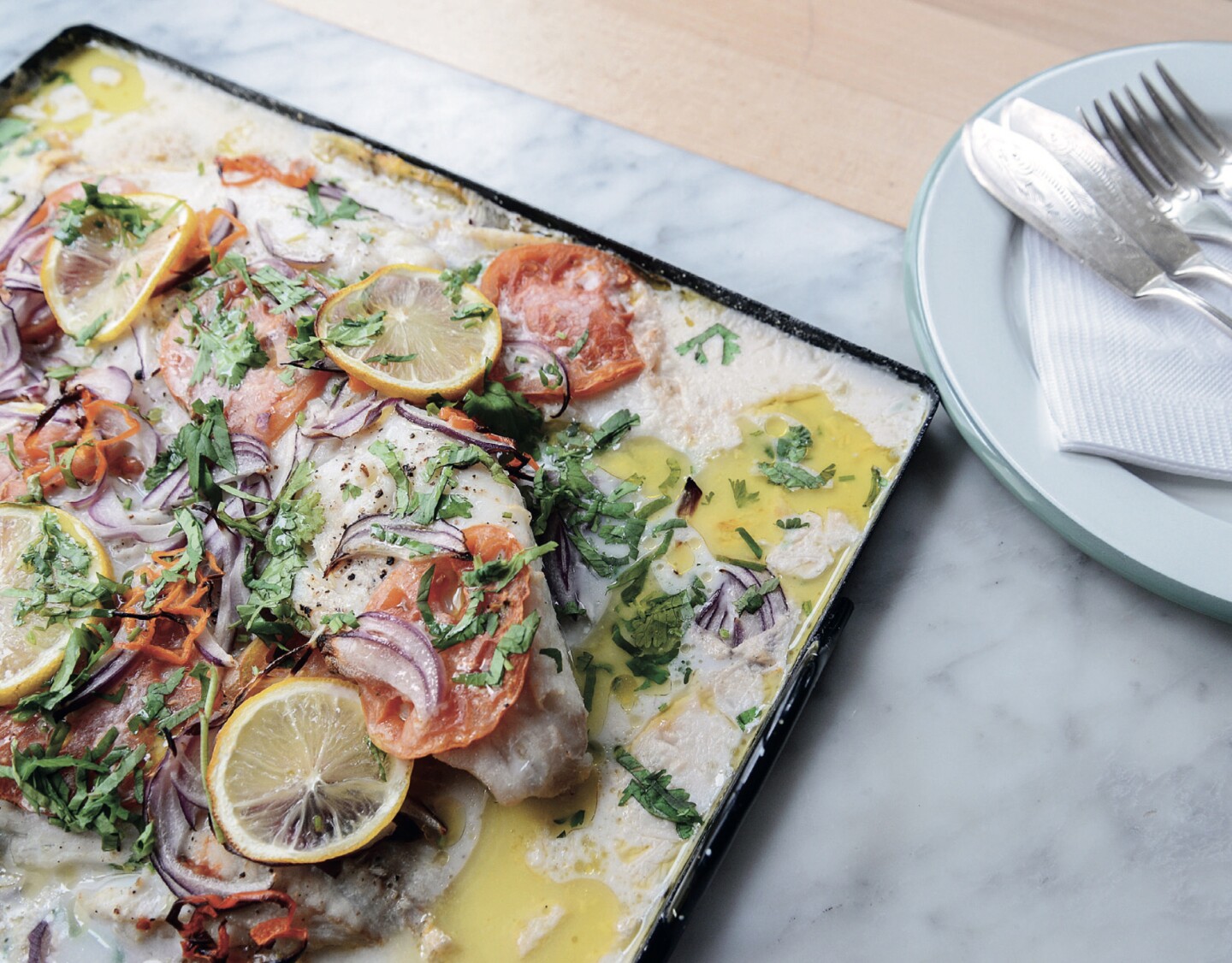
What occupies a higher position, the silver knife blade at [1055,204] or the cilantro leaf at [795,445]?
the silver knife blade at [1055,204]

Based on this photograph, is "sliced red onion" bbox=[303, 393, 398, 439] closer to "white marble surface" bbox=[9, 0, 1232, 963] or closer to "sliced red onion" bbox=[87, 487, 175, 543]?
"sliced red onion" bbox=[87, 487, 175, 543]

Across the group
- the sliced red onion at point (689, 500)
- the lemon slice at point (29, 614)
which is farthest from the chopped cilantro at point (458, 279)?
the lemon slice at point (29, 614)

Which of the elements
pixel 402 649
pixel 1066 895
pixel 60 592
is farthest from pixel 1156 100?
pixel 60 592

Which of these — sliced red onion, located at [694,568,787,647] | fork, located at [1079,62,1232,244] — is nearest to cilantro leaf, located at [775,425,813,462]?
sliced red onion, located at [694,568,787,647]

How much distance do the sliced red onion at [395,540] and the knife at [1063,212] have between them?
4.60 ft

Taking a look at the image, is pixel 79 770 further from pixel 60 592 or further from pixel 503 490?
pixel 503 490

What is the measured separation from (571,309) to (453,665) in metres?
0.87

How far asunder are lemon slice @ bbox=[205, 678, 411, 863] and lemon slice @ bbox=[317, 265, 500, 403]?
0.60 meters

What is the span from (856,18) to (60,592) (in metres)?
2.53

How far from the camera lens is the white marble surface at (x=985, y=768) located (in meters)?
1.72

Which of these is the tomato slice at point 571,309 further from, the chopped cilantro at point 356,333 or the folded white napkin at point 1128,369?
the folded white napkin at point 1128,369

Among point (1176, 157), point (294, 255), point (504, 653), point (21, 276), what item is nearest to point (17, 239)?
point (21, 276)

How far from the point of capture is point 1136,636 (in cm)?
196

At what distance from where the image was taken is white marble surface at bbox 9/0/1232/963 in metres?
1.72
